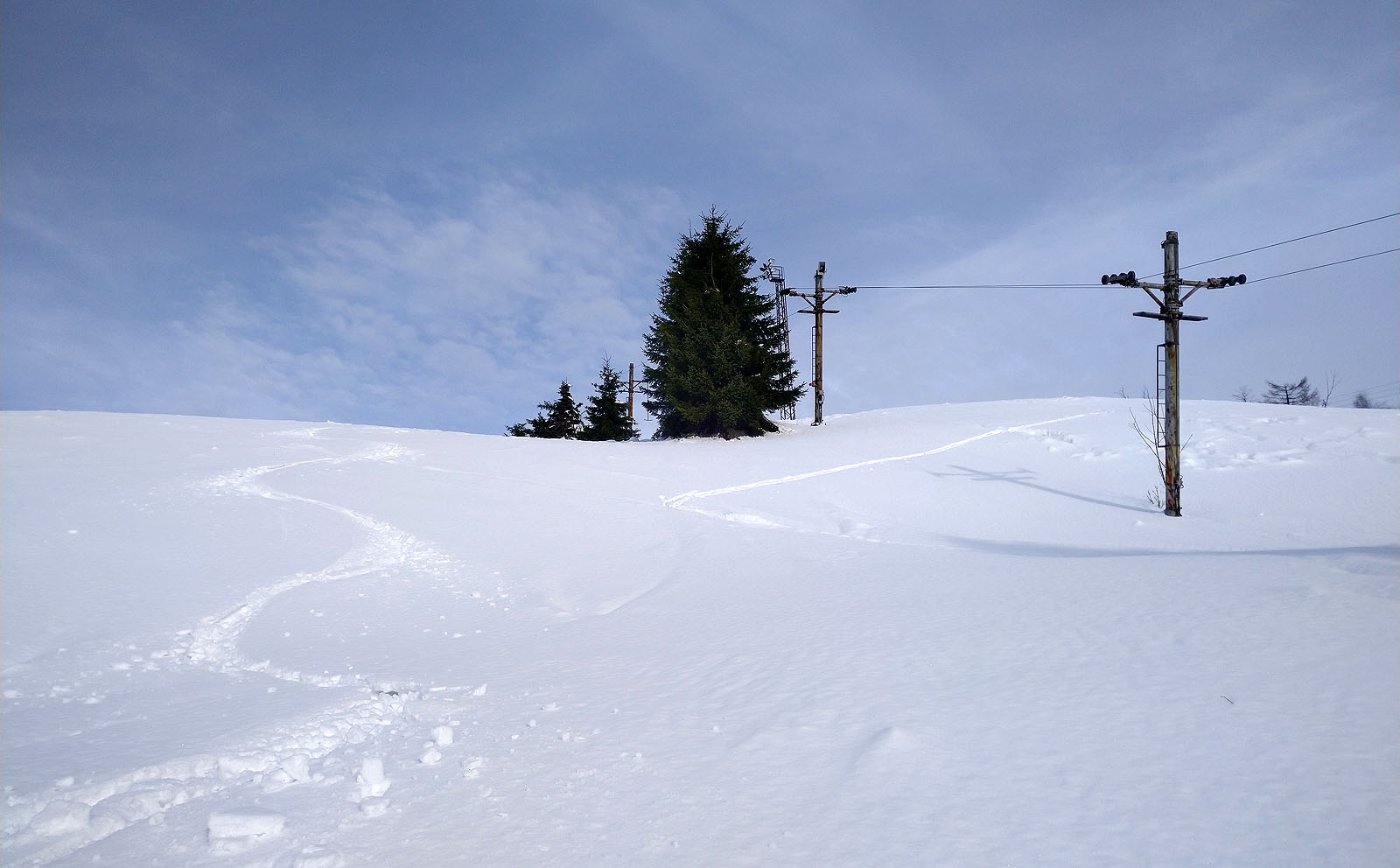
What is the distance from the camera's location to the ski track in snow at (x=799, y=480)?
36.2ft

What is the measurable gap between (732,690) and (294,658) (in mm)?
3618

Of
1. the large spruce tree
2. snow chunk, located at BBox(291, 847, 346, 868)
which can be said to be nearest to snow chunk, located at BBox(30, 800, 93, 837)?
snow chunk, located at BBox(291, 847, 346, 868)

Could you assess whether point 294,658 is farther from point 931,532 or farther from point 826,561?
point 931,532

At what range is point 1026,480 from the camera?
47.4 feet

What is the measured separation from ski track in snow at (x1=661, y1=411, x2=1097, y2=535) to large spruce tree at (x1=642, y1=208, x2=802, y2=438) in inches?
246

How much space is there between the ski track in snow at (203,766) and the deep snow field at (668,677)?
0.07ft

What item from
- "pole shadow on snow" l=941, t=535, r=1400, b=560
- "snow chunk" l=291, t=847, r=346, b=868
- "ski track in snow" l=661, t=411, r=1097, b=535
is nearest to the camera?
"snow chunk" l=291, t=847, r=346, b=868

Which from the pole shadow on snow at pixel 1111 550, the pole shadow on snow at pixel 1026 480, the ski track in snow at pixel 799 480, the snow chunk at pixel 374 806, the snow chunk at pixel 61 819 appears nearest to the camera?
the snow chunk at pixel 61 819

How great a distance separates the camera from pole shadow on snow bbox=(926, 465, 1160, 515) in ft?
41.5

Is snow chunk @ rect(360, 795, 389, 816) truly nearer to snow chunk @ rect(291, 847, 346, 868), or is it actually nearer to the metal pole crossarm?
snow chunk @ rect(291, 847, 346, 868)

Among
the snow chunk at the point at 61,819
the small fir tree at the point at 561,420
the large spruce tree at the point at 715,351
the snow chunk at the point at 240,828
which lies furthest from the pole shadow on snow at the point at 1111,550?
the small fir tree at the point at 561,420

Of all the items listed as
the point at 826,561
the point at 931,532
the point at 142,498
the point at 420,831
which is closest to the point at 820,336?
the point at 931,532

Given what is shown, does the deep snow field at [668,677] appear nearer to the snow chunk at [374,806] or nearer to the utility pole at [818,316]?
the snow chunk at [374,806]

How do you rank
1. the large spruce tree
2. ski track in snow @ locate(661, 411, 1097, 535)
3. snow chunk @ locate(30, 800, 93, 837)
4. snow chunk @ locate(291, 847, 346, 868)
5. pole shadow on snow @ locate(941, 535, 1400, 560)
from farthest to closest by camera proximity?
the large spruce tree
ski track in snow @ locate(661, 411, 1097, 535)
pole shadow on snow @ locate(941, 535, 1400, 560)
snow chunk @ locate(30, 800, 93, 837)
snow chunk @ locate(291, 847, 346, 868)
